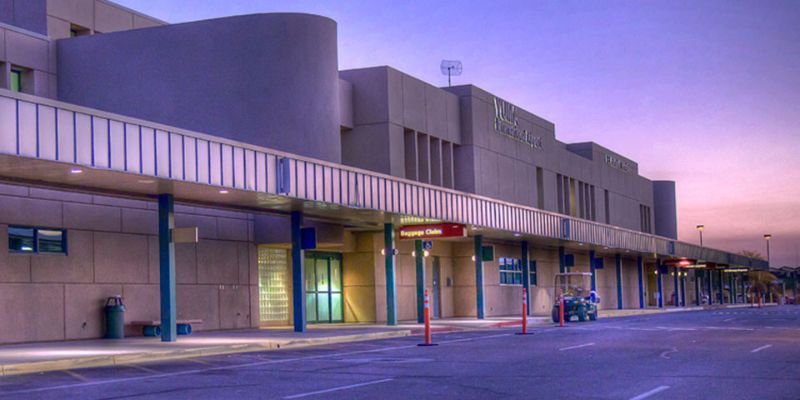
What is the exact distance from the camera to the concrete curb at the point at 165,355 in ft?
61.0

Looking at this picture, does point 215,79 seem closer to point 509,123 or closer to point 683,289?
point 509,123

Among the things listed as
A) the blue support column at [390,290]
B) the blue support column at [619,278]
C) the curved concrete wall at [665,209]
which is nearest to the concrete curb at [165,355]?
the blue support column at [390,290]

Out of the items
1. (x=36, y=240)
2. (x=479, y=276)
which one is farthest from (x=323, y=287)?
(x=36, y=240)

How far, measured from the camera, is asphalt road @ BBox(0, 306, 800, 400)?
13.4 meters

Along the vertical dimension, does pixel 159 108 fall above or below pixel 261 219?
above

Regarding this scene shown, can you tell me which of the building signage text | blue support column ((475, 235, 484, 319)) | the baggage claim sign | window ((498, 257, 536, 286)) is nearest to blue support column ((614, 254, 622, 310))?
the building signage text

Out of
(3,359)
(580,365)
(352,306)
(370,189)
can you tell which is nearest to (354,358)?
Result: (580,365)

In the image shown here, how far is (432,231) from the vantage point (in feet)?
129

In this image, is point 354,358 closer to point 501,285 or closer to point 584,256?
point 501,285

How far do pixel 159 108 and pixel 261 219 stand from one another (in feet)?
19.2

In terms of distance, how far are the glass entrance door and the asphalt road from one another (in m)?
17.9

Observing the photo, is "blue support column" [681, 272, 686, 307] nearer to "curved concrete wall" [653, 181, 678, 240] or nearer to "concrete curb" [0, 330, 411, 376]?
"curved concrete wall" [653, 181, 678, 240]

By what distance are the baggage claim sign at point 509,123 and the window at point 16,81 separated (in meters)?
28.0

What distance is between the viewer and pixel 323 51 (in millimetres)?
39469
